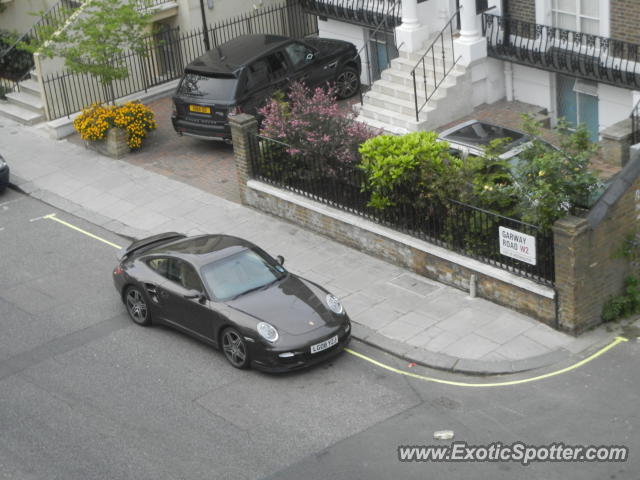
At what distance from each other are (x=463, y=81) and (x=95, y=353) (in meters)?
9.75

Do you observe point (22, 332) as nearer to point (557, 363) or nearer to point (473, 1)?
point (557, 363)

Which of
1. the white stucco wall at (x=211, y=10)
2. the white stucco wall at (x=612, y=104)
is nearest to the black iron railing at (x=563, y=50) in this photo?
the white stucco wall at (x=612, y=104)

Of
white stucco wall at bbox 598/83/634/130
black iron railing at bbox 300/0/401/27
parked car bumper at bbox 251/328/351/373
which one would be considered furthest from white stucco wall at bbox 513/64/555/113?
parked car bumper at bbox 251/328/351/373

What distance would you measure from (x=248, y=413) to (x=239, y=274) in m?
2.24

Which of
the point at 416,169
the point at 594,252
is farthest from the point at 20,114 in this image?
the point at 594,252

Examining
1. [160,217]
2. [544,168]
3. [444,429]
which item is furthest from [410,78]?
[444,429]

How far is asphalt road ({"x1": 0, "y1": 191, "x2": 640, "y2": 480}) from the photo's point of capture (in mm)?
12094

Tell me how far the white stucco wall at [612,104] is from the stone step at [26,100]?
12343 mm

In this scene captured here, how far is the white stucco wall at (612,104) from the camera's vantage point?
63.2 feet

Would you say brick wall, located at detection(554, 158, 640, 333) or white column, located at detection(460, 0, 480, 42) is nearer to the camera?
brick wall, located at detection(554, 158, 640, 333)

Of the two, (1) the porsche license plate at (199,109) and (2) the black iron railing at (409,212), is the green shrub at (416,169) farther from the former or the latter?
(1) the porsche license plate at (199,109)

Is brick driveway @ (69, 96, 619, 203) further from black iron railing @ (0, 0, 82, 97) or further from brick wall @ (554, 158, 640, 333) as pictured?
brick wall @ (554, 158, 640, 333)

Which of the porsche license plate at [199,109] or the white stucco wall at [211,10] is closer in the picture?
the porsche license plate at [199,109]

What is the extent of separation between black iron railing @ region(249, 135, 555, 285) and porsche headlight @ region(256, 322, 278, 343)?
3465 mm
